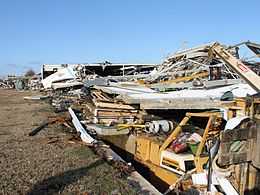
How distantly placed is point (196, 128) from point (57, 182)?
443 cm

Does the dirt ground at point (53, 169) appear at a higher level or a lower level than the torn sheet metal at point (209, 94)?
lower

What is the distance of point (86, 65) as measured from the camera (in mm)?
25219

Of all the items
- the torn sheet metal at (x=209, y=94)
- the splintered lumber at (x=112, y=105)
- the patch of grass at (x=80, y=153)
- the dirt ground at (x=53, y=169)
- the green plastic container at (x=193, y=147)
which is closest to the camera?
the dirt ground at (x=53, y=169)

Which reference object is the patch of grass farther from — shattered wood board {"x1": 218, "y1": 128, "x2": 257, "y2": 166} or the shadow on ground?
shattered wood board {"x1": 218, "y1": 128, "x2": 257, "y2": 166}

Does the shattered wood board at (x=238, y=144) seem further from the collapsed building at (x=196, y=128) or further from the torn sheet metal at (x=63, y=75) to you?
the torn sheet metal at (x=63, y=75)

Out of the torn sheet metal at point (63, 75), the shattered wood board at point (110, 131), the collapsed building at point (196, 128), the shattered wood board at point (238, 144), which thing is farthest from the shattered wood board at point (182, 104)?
the torn sheet metal at point (63, 75)

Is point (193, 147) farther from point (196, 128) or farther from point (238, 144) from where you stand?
point (238, 144)

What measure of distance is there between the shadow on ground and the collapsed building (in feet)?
5.47

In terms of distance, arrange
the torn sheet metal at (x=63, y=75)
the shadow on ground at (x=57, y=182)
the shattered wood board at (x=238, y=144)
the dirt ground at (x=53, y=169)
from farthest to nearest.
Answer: the torn sheet metal at (x=63, y=75) < the shattered wood board at (x=238, y=144) < the dirt ground at (x=53, y=169) < the shadow on ground at (x=57, y=182)

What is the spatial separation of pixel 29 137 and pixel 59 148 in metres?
1.62

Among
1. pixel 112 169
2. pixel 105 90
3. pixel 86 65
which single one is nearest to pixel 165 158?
pixel 112 169

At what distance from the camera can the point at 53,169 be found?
18.2ft

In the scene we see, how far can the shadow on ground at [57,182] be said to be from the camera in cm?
460

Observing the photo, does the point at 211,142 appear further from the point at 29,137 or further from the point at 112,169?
the point at 29,137
